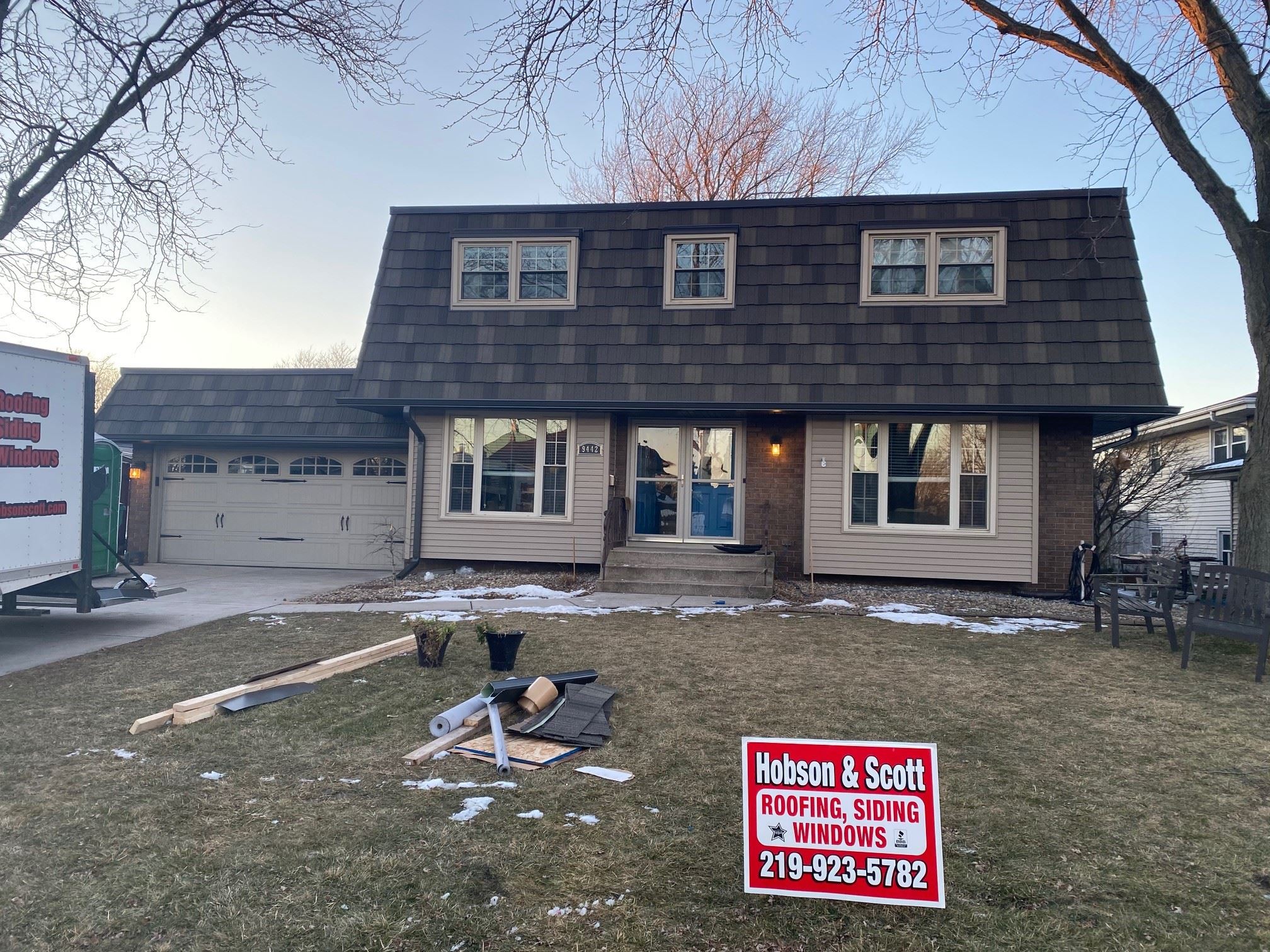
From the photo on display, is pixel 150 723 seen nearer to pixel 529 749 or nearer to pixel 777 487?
pixel 529 749

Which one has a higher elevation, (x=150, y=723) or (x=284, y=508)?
(x=284, y=508)

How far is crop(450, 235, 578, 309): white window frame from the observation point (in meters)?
13.0

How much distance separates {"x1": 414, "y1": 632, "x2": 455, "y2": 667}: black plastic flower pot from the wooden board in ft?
6.36

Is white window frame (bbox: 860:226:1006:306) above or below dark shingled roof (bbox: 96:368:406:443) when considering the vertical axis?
above

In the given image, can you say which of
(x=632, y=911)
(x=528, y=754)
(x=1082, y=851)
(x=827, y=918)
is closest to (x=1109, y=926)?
(x=1082, y=851)

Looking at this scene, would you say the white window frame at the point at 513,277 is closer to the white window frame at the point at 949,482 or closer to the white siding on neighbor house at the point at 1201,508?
the white window frame at the point at 949,482

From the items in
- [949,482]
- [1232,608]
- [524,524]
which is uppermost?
[949,482]

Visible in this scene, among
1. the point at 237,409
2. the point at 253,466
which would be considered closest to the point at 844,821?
the point at 253,466

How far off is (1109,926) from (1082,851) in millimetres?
600

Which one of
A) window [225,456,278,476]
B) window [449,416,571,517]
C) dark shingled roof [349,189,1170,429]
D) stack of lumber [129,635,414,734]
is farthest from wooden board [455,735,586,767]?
window [225,456,278,476]

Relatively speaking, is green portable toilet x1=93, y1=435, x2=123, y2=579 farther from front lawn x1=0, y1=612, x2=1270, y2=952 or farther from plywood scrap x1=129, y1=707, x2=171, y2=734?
plywood scrap x1=129, y1=707, x2=171, y2=734

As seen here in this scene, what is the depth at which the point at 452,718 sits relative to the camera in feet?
15.6

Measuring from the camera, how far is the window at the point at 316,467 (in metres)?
15.3

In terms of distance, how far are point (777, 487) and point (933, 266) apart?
13.1ft
